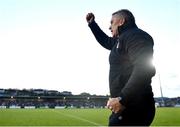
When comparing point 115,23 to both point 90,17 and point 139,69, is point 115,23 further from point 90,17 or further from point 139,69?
point 90,17

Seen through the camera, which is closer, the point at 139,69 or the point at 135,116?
the point at 139,69

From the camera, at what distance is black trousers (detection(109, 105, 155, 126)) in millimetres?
3807

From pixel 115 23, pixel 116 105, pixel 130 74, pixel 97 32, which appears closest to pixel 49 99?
pixel 97 32

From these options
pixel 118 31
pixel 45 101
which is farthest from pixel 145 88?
pixel 45 101

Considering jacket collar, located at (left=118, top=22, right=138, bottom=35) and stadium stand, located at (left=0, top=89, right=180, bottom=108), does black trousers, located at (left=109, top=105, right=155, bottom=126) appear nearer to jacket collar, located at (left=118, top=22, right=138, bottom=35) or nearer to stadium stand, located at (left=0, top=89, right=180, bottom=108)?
jacket collar, located at (left=118, top=22, right=138, bottom=35)

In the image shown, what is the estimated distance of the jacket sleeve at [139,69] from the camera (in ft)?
11.8

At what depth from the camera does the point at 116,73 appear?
4070 millimetres

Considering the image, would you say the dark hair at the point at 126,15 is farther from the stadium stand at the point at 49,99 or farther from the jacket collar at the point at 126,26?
the stadium stand at the point at 49,99

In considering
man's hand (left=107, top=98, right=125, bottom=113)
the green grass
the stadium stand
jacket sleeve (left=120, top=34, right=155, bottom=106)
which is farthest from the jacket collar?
the stadium stand

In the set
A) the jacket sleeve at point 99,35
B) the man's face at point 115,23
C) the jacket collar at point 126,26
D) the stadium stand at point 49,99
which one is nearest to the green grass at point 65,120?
the jacket sleeve at point 99,35

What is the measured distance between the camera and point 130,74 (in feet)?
13.0

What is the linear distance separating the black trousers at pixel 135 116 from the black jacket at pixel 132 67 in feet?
0.37

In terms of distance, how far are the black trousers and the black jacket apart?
113 mm

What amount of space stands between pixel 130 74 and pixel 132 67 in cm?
9
